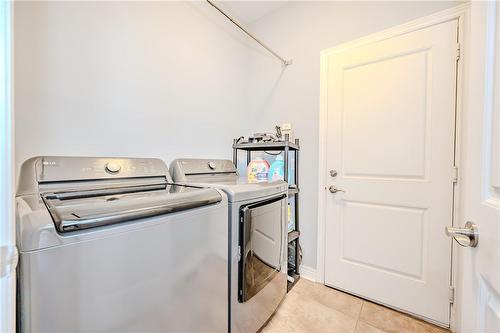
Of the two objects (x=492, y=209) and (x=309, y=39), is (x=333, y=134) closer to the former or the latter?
(x=309, y=39)

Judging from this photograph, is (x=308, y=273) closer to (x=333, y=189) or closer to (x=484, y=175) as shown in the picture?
(x=333, y=189)

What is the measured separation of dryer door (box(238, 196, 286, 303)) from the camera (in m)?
1.25

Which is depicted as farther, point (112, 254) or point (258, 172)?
point (258, 172)

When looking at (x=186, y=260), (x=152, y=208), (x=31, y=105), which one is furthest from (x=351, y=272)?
(x=31, y=105)

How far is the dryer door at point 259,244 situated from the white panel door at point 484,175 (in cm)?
90

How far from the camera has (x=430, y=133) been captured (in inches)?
62.7

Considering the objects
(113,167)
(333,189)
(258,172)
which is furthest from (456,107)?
(113,167)

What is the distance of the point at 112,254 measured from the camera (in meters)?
0.72

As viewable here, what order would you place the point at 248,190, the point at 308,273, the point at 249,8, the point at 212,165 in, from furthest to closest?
the point at 249,8 → the point at 308,273 → the point at 212,165 → the point at 248,190

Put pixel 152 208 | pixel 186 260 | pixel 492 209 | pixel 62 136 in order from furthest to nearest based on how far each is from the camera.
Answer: pixel 62 136, pixel 186 260, pixel 152 208, pixel 492 209

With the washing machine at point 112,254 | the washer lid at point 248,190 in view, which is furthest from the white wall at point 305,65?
the washing machine at point 112,254

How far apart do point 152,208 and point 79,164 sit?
0.69 m

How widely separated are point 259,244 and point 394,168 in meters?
1.22

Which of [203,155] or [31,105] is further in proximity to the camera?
[203,155]
